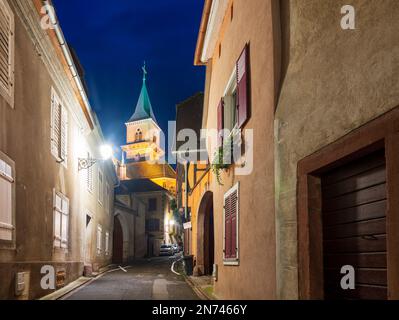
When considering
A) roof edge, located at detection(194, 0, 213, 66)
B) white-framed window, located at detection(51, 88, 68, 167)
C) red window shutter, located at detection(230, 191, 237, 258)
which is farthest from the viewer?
white-framed window, located at detection(51, 88, 68, 167)

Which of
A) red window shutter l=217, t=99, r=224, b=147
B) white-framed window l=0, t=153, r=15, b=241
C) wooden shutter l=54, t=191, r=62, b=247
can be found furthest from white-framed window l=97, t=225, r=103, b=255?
white-framed window l=0, t=153, r=15, b=241

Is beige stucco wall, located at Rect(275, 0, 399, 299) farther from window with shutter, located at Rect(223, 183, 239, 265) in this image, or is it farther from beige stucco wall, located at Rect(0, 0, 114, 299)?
beige stucco wall, located at Rect(0, 0, 114, 299)

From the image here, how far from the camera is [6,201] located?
7.33 meters

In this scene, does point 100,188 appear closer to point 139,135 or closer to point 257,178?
point 257,178

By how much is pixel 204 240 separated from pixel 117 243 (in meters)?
17.8

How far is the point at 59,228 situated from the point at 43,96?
11.9 ft

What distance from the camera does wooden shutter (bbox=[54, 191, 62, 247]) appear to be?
1133 cm

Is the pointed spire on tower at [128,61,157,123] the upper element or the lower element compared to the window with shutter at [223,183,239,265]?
upper

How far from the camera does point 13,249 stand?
775 centimetres

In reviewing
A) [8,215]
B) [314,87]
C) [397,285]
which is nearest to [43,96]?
[8,215]

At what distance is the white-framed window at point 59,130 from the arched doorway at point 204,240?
673 cm

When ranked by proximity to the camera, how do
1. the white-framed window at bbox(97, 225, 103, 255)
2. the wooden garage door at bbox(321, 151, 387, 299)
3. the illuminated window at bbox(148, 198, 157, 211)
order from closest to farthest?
1. the wooden garage door at bbox(321, 151, 387, 299)
2. the white-framed window at bbox(97, 225, 103, 255)
3. the illuminated window at bbox(148, 198, 157, 211)

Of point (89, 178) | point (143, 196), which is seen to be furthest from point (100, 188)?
point (143, 196)

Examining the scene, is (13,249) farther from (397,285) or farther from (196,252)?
(196,252)
